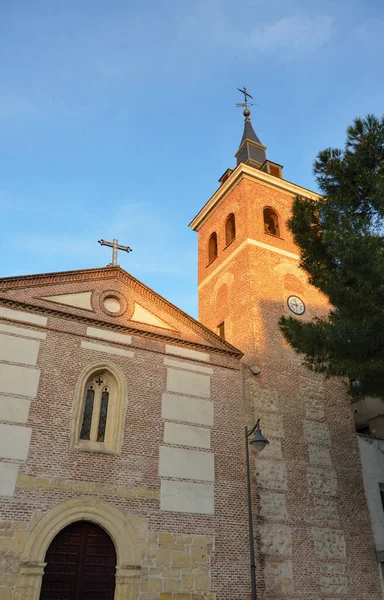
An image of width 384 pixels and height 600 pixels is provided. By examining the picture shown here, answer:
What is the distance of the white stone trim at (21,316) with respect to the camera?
12672 mm

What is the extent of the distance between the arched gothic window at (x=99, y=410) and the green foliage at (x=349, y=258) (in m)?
4.70

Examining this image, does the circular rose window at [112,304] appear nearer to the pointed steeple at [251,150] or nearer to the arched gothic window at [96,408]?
the arched gothic window at [96,408]

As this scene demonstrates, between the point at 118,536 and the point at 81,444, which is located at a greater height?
the point at 81,444

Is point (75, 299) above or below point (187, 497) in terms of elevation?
above

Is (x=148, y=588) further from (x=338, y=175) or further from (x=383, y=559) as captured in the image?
(x=338, y=175)

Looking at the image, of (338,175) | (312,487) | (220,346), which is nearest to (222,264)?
(220,346)

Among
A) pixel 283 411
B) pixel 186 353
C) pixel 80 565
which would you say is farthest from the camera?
pixel 283 411

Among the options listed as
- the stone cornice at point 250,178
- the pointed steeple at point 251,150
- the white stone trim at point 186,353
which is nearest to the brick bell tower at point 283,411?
the stone cornice at point 250,178

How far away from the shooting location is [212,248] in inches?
858

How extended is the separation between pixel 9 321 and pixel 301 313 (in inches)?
401

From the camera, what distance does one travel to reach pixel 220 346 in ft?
50.4

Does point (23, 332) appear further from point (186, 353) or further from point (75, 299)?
point (186, 353)

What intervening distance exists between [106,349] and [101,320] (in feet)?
2.71

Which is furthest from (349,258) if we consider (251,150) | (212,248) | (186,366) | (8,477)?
(251,150)
